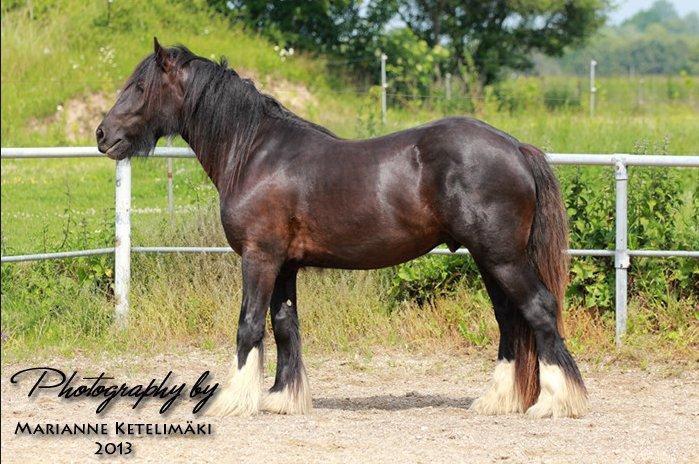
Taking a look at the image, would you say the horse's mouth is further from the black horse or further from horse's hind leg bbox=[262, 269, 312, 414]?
horse's hind leg bbox=[262, 269, 312, 414]

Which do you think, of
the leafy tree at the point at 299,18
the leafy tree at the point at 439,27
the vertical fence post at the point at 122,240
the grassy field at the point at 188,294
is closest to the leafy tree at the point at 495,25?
the leafy tree at the point at 439,27

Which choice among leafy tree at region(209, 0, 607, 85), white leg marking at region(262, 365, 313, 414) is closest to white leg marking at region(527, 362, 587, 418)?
white leg marking at region(262, 365, 313, 414)

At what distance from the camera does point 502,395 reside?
5551mm

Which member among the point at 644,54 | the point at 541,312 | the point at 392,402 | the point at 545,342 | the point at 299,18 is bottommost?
the point at 392,402

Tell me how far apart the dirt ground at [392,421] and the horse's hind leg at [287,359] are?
0.10 meters

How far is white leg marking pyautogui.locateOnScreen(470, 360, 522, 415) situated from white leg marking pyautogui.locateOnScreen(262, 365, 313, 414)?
0.91 metres

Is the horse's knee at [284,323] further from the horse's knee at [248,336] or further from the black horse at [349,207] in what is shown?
the horse's knee at [248,336]

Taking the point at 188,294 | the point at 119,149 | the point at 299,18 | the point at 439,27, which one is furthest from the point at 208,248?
the point at 439,27

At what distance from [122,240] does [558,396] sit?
354 cm

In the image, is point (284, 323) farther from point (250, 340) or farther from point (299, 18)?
point (299, 18)

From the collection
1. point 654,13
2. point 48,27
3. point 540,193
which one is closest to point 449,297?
point 540,193

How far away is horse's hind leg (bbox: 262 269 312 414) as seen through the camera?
5590 mm

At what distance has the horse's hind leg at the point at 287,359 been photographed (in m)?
5.59

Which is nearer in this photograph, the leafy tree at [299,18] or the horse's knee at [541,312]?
the horse's knee at [541,312]
